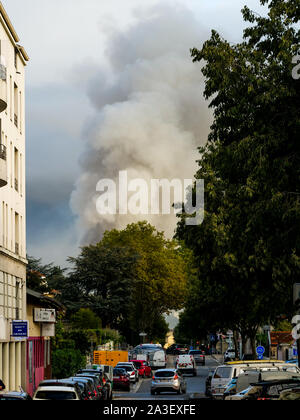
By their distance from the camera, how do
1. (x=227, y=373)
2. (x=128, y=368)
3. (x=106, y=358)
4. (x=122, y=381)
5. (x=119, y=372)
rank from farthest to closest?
(x=106, y=358) → (x=128, y=368) → (x=119, y=372) → (x=122, y=381) → (x=227, y=373)

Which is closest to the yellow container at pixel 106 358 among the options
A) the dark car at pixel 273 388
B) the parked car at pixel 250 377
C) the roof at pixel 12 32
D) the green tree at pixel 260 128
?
the roof at pixel 12 32

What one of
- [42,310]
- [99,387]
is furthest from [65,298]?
[99,387]

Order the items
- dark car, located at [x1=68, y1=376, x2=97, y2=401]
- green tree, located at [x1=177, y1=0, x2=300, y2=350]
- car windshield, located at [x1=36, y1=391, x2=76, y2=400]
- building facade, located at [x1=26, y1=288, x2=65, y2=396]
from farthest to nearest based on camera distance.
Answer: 1. building facade, located at [x1=26, y1=288, x2=65, y2=396]
2. dark car, located at [x1=68, y1=376, x2=97, y2=401]
3. car windshield, located at [x1=36, y1=391, x2=76, y2=400]
4. green tree, located at [x1=177, y1=0, x2=300, y2=350]

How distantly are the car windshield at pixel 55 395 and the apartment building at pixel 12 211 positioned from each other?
1520 cm

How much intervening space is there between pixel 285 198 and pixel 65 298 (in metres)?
77.5

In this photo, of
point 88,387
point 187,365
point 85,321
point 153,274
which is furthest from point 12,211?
point 153,274

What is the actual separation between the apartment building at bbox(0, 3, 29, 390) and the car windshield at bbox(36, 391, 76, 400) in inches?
598

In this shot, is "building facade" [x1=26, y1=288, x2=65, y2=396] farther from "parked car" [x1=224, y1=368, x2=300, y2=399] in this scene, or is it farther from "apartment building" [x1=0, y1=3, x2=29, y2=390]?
"parked car" [x1=224, y1=368, x2=300, y2=399]

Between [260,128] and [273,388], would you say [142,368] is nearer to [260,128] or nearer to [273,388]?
[273,388]

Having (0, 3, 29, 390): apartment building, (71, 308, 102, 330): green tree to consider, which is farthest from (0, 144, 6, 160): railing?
(71, 308, 102, 330): green tree

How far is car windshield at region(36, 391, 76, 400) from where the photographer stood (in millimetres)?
25359

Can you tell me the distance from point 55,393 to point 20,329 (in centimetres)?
1517

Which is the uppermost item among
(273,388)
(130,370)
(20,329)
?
(20,329)

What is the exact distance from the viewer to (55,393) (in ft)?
84.1
